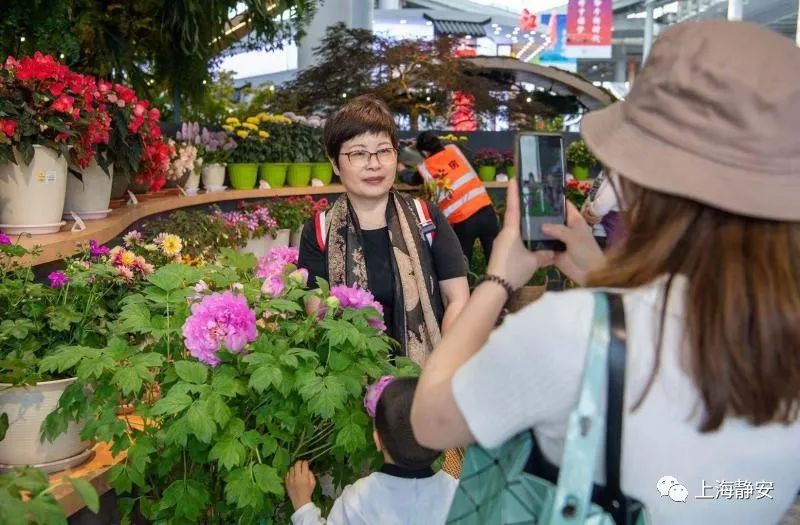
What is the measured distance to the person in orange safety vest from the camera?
19.0 feet

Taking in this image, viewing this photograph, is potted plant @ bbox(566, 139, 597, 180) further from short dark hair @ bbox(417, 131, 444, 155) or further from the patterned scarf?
the patterned scarf

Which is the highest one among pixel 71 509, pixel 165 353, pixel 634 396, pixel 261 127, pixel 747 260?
pixel 261 127

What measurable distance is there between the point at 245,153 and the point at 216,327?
4.05m

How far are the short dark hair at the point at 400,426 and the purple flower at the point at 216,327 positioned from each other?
11.7 inches

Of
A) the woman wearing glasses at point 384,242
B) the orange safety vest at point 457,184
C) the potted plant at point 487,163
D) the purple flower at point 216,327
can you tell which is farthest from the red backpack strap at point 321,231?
the potted plant at point 487,163

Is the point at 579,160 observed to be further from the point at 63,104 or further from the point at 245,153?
the point at 63,104

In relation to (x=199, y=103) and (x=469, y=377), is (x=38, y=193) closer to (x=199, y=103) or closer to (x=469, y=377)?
(x=469, y=377)

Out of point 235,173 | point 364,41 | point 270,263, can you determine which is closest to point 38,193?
point 270,263

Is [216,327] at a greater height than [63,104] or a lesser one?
lesser

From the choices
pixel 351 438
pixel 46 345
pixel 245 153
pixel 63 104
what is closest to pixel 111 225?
pixel 63 104

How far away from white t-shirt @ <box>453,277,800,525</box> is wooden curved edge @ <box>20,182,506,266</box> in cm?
145

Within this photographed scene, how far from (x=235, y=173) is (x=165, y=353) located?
3781 mm

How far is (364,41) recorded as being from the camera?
9727mm

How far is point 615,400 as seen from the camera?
90 cm
